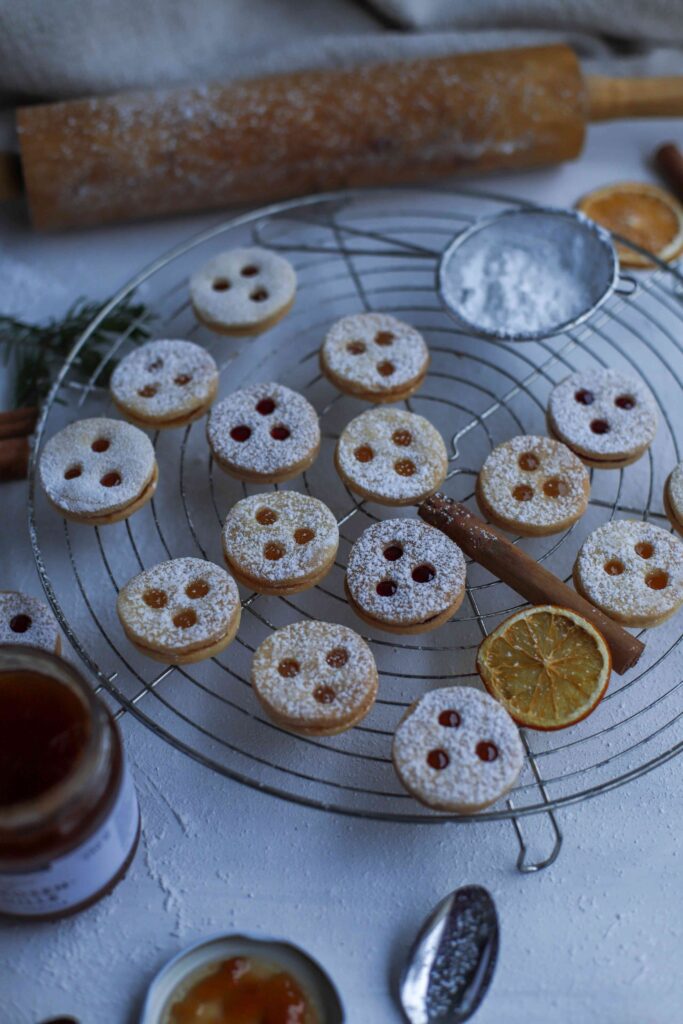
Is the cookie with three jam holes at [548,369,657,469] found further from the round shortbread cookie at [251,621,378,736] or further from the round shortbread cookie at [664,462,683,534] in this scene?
the round shortbread cookie at [251,621,378,736]

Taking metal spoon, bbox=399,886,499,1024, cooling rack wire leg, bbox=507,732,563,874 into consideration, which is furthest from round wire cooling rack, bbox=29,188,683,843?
metal spoon, bbox=399,886,499,1024

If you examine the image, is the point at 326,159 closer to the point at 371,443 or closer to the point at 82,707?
the point at 371,443

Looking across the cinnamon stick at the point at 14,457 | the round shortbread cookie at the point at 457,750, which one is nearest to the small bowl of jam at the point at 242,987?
the round shortbread cookie at the point at 457,750

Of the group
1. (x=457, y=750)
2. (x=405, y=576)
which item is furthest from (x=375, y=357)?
(x=457, y=750)

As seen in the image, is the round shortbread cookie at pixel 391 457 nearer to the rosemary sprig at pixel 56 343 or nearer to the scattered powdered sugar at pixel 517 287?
the scattered powdered sugar at pixel 517 287

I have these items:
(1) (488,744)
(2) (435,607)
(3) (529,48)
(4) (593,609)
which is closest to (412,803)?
(1) (488,744)
